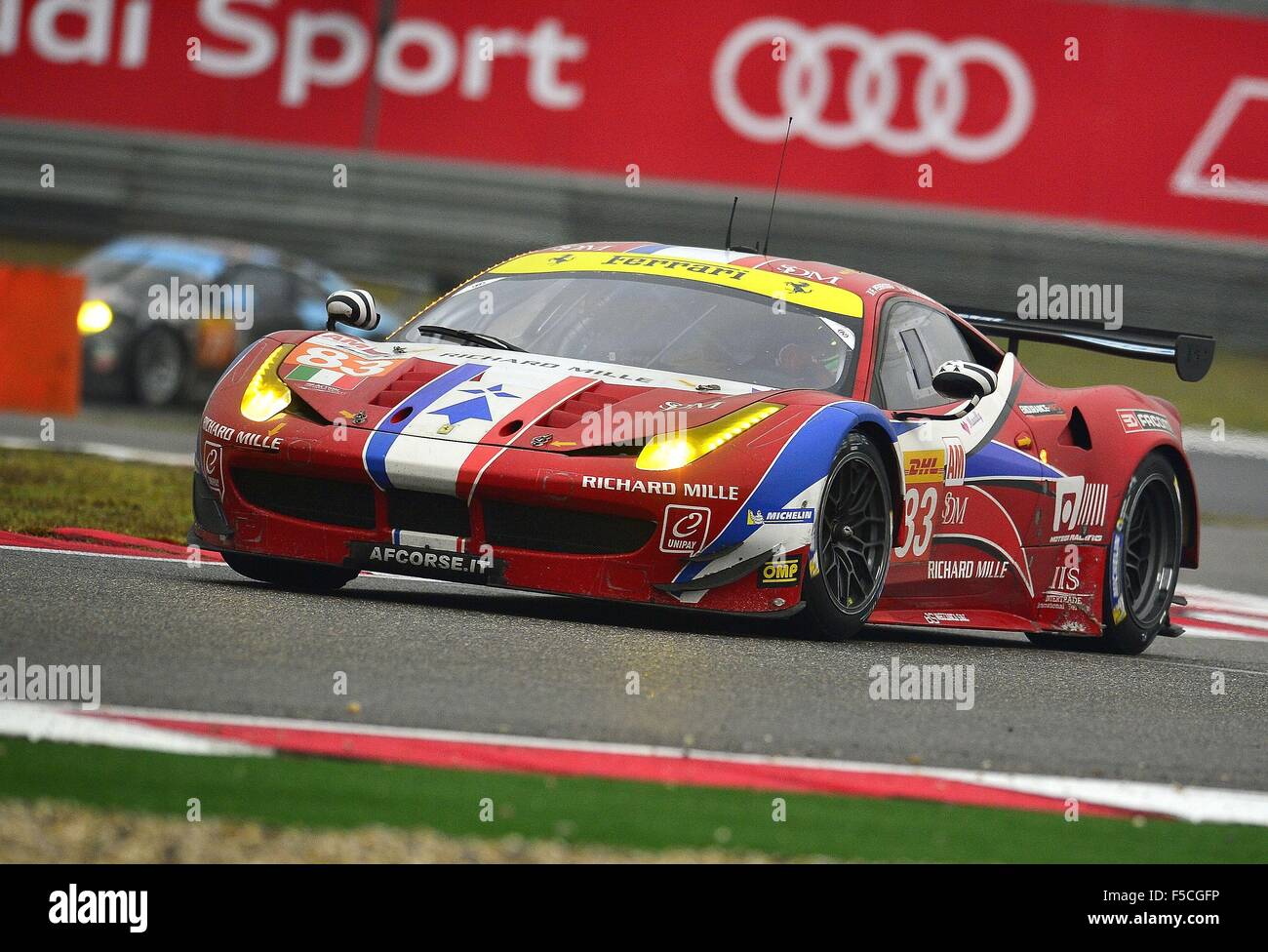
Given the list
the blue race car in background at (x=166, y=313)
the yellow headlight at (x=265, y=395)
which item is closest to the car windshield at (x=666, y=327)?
the yellow headlight at (x=265, y=395)

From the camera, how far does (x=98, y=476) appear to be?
1194 centimetres

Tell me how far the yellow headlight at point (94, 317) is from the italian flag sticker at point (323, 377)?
10.2 m

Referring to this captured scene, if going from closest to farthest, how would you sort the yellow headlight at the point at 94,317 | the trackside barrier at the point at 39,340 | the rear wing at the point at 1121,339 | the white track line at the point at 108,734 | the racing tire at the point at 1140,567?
the white track line at the point at 108,734 < the racing tire at the point at 1140,567 < the rear wing at the point at 1121,339 < the trackside barrier at the point at 39,340 < the yellow headlight at the point at 94,317

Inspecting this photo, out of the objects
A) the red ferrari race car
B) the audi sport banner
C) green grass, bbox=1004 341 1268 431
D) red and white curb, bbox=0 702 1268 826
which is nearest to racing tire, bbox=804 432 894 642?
the red ferrari race car

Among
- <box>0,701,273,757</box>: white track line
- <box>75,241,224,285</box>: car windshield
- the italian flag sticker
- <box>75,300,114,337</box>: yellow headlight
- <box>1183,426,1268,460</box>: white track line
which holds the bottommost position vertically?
<box>0,701,273,757</box>: white track line

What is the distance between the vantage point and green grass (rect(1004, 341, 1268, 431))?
20.1 meters

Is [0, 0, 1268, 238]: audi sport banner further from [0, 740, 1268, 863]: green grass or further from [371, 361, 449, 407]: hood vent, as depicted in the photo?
[0, 740, 1268, 863]: green grass

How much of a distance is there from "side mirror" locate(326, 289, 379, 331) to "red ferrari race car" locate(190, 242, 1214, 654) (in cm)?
2

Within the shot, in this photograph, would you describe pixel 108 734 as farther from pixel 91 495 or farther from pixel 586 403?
pixel 91 495

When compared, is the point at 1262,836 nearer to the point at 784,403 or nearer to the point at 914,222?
the point at 784,403

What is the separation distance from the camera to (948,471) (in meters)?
8.12

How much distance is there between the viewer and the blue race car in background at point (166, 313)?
17.6 meters

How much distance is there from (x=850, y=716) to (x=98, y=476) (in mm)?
6651

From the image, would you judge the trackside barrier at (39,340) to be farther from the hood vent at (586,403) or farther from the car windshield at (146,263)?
the hood vent at (586,403)
